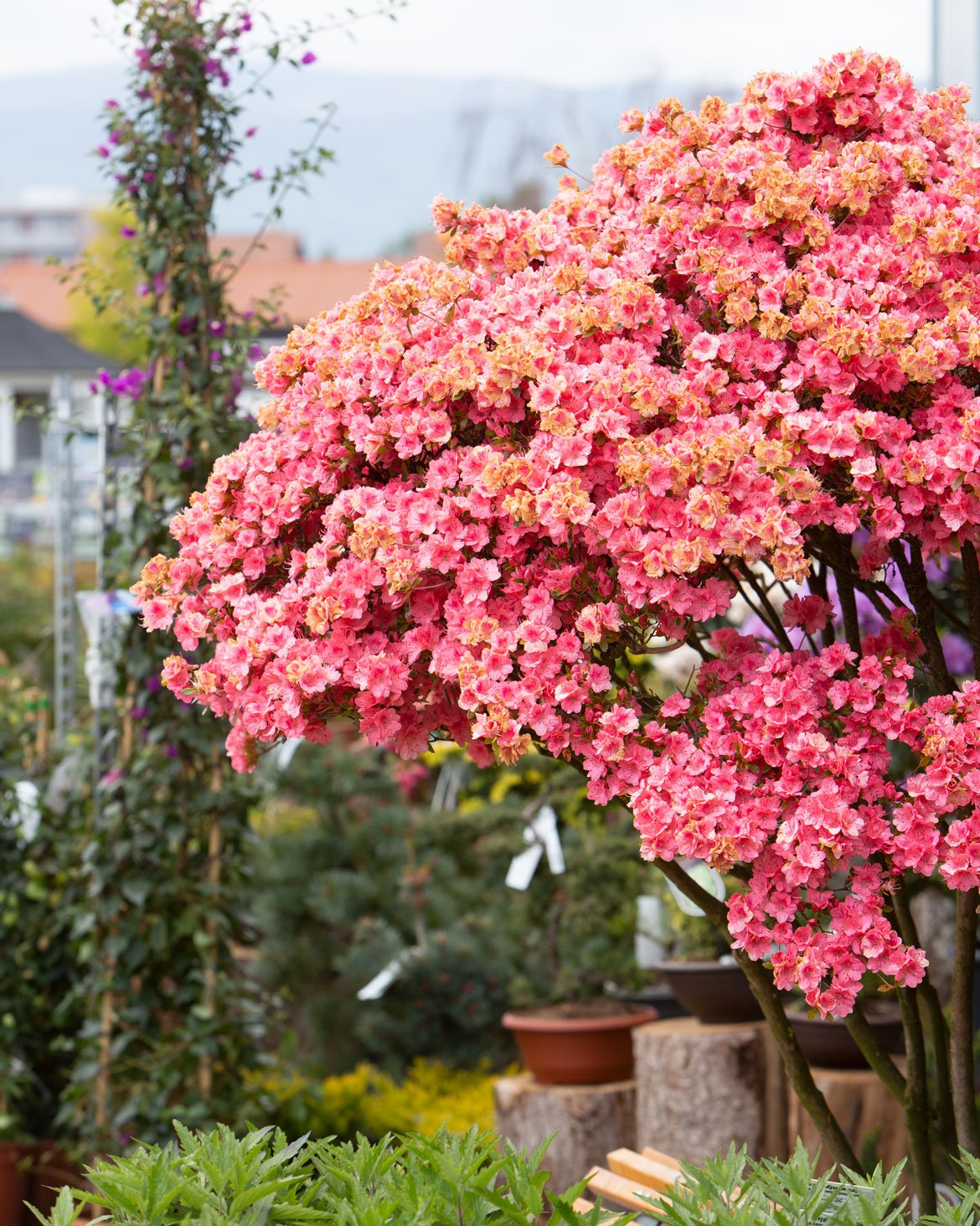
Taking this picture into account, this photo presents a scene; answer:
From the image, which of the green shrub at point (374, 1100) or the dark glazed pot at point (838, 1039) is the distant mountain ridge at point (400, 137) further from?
the dark glazed pot at point (838, 1039)

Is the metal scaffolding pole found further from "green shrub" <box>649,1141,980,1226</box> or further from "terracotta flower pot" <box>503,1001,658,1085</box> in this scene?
"green shrub" <box>649,1141,980,1226</box>

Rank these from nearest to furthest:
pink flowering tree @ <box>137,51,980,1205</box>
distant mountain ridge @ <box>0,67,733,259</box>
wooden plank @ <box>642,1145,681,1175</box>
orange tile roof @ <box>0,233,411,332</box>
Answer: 1. pink flowering tree @ <box>137,51,980,1205</box>
2. wooden plank @ <box>642,1145,681,1175</box>
3. orange tile roof @ <box>0,233,411,332</box>
4. distant mountain ridge @ <box>0,67,733,259</box>

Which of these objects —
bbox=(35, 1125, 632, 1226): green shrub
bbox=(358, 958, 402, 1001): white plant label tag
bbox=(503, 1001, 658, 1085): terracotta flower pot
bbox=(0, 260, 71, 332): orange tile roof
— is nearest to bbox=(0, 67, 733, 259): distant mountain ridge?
bbox=(0, 260, 71, 332): orange tile roof

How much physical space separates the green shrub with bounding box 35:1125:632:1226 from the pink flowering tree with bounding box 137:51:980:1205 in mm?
414

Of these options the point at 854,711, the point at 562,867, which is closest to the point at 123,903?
the point at 562,867

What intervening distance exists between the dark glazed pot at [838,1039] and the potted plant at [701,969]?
14cm

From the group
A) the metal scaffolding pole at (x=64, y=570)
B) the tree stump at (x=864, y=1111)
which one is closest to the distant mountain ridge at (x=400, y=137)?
the metal scaffolding pole at (x=64, y=570)

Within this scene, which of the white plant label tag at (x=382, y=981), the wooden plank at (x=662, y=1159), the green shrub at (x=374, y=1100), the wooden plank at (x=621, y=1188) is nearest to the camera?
the wooden plank at (x=621, y=1188)

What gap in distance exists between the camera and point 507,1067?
4.71 metres

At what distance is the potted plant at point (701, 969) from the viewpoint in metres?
3.41

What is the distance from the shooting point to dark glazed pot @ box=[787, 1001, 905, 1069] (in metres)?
3.22

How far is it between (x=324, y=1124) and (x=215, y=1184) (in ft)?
7.89

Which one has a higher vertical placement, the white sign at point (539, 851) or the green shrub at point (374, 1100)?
the white sign at point (539, 851)

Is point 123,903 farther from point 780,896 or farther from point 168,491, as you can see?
point 780,896
